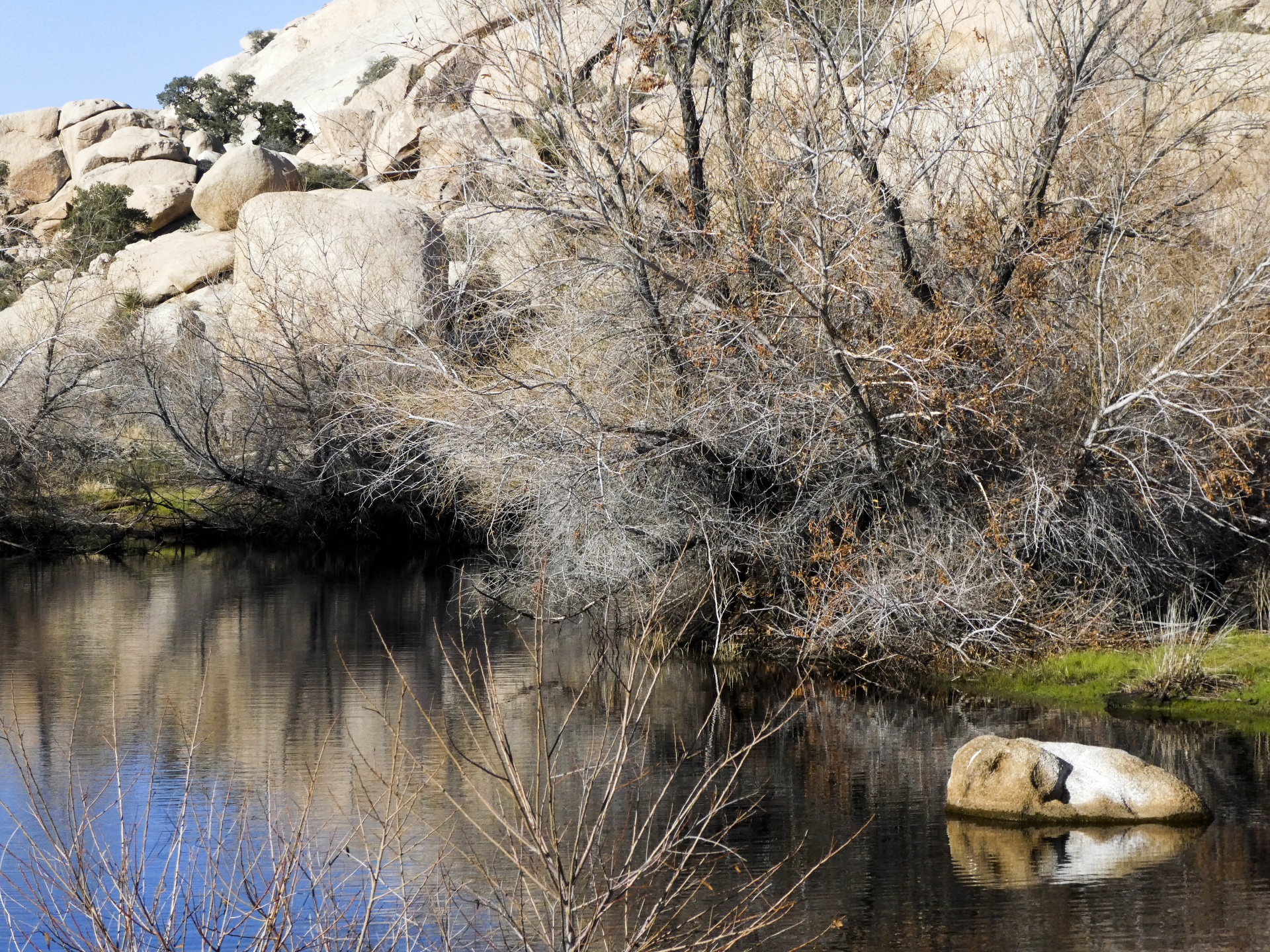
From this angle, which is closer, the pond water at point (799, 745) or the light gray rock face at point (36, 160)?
the pond water at point (799, 745)

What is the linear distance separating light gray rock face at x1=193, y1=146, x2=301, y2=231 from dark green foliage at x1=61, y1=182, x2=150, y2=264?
12.8 ft

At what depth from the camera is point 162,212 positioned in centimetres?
5522

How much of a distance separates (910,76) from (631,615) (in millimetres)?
6804

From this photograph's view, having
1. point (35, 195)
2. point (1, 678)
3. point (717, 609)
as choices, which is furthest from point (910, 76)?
point (35, 195)

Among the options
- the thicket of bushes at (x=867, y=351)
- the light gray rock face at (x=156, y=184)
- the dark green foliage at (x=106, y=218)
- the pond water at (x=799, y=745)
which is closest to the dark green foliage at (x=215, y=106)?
the light gray rock face at (x=156, y=184)

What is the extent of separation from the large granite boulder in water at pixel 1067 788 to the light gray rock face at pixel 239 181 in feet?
129

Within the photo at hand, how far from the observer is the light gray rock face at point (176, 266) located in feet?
147

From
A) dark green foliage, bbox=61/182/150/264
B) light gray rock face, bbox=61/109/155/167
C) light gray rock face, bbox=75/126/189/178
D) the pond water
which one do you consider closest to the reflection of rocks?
the pond water

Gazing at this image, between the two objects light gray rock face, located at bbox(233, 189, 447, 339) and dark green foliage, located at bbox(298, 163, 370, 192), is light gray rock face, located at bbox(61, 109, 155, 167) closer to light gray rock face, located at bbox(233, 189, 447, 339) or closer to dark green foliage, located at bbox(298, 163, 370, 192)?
dark green foliage, located at bbox(298, 163, 370, 192)

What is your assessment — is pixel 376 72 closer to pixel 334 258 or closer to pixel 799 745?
pixel 334 258

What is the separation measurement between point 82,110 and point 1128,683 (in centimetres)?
6220

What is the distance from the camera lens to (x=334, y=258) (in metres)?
31.3

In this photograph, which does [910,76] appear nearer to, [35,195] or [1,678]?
[1,678]

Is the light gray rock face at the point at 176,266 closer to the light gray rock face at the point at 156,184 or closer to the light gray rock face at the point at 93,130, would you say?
the light gray rock face at the point at 156,184
